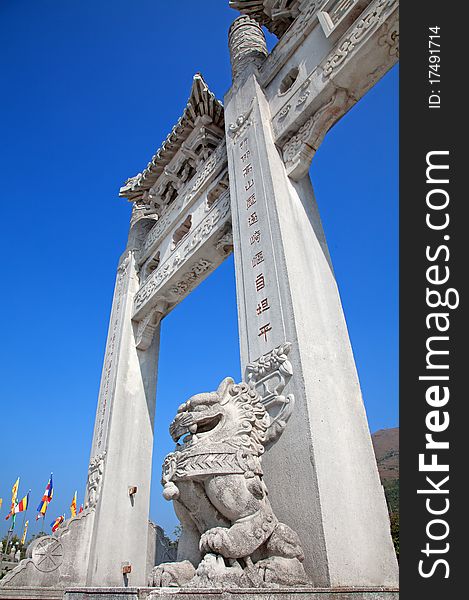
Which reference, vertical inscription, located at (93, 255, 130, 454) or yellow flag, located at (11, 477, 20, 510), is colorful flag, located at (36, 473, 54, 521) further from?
vertical inscription, located at (93, 255, 130, 454)

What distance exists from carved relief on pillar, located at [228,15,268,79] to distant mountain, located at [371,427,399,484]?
1510 cm

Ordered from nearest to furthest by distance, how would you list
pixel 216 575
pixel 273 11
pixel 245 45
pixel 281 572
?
1. pixel 216 575
2. pixel 281 572
3. pixel 273 11
4. pixel 245 45

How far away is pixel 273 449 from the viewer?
12.1ft

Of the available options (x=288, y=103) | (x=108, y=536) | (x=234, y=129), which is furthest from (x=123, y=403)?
(x=288, y=103)

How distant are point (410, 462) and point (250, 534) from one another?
110 cm

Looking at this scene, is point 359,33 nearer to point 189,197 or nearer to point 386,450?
point 189,197

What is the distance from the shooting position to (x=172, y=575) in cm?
278

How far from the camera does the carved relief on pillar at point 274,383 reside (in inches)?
147

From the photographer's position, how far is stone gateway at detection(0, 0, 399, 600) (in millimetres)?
2969

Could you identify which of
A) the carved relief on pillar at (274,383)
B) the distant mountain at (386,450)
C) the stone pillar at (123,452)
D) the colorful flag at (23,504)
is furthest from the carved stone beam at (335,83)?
the colorful flag at (23,504)

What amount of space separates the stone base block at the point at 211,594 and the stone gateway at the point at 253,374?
0.03 ft

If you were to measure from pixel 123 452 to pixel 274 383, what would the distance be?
4.33 meters

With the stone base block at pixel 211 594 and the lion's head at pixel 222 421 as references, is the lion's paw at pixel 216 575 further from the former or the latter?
the lion's head at pixel 222 421

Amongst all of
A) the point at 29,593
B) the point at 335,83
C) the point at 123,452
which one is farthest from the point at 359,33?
the point at 29,593
